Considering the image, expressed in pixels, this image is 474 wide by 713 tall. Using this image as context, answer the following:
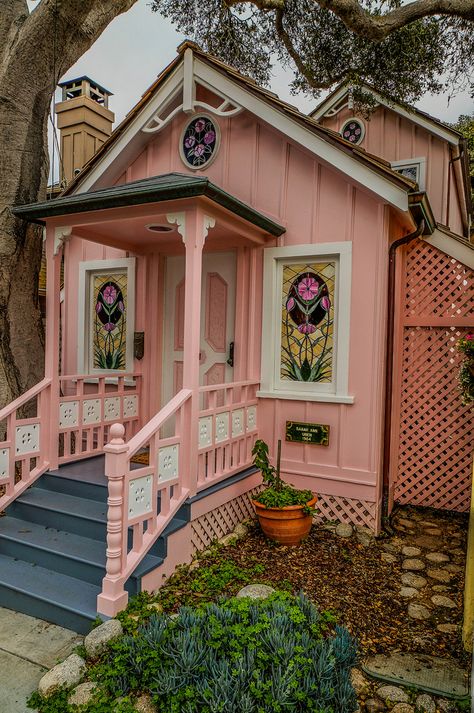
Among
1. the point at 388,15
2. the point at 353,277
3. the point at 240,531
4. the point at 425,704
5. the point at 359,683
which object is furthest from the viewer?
the point at 388,15

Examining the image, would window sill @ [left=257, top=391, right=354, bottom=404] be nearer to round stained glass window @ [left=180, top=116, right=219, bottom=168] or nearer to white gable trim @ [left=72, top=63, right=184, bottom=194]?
round stained glass window @ [left=180, top=116, right=219, bottom=168]

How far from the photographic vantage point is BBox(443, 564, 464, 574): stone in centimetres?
375

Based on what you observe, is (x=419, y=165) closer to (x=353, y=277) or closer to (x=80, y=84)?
(x=353, y=277)

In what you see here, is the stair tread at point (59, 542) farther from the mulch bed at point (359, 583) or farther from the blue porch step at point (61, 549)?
the mulch bed at point (359, 583)

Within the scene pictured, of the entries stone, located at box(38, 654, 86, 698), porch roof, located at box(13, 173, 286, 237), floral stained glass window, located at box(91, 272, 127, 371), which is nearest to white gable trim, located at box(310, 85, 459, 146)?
porch roof, located at box(13, 173, 286, 237)

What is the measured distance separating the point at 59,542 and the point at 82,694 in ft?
4.57

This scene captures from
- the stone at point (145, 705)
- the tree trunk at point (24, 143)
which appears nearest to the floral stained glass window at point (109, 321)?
the tree trunk at point (24, 143)

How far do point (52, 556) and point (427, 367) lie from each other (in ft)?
13.0

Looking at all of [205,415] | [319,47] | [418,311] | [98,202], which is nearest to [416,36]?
[319,47]

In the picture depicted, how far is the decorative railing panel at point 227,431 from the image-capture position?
3.95 metres

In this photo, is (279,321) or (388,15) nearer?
(279,321)

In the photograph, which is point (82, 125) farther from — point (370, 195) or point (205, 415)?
point (205, 415)

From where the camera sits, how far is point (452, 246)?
480cm

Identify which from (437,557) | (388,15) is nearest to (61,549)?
(437,557)
